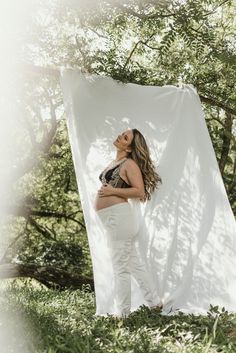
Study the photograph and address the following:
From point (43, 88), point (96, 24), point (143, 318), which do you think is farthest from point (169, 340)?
point (43, 88)

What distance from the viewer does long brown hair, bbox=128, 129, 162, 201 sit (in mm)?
4984

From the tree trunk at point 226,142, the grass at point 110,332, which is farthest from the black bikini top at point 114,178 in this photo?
the tree trunk at point 226,142

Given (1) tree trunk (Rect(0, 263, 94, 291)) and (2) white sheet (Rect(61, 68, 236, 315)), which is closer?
(2) white sheet (Rect(61, 68, 236, 315))

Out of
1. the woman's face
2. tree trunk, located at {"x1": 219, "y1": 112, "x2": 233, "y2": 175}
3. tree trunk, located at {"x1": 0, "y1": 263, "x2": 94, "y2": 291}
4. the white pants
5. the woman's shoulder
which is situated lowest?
tree trunk, located at {"x1": 0, "y1": 263, "x2": 94, "y2": 291}

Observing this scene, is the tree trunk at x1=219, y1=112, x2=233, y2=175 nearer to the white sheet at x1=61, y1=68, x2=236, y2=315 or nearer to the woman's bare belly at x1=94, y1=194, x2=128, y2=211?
the white sheet at x1=61, y1=68, x2=236, y2=315

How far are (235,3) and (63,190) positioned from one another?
5.61 m

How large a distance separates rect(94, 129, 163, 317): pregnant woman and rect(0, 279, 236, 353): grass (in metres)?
0.21

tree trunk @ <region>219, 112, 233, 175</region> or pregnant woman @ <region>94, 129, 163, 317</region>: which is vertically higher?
tree trunk @ <region>219, 112, 233, 175</region>

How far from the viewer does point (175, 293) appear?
515 centimetres

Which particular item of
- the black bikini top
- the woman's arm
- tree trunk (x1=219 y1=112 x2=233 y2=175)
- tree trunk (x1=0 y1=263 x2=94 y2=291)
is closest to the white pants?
the woman's arm

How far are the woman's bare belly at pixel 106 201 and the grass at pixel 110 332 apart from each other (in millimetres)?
998

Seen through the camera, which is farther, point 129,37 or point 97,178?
point 129,37

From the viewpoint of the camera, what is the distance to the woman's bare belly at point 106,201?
479 cm

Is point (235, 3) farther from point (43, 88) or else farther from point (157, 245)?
point (157, 245)
